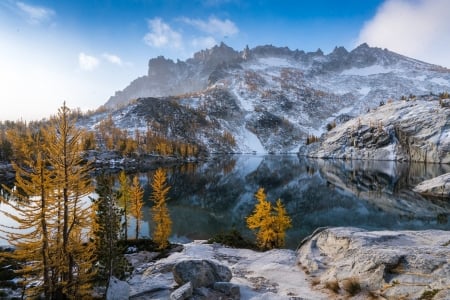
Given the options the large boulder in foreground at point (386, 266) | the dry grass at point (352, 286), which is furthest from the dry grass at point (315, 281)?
the dry grass at point (352, 286)

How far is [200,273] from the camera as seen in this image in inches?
706

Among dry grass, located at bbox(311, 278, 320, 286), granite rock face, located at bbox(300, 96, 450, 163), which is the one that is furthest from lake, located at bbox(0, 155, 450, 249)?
granite rock face, located at bbox(300, 96, 450, 163)

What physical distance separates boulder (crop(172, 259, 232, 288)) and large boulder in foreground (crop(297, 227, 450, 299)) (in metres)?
6.73

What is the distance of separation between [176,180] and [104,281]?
8797 centimetres

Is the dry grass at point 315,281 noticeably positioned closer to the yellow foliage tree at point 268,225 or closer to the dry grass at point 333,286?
the dry grass at point 333,286

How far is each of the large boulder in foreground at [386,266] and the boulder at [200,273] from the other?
673cm

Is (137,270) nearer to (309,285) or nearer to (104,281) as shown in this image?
(104,281)

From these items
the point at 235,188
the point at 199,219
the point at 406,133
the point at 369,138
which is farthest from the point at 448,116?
the point at 199,219

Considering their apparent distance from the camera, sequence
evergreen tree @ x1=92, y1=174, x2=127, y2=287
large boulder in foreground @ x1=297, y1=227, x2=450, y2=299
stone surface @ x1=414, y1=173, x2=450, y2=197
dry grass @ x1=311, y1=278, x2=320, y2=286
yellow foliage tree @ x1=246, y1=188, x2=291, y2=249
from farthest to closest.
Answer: stone surface @ x1=414, y1=173, x2=450, y2=197, yellow foliage tree @ x1=246, y1=188, x2=291, y2=249, evergreen tree @ x1=92, y1=174, x2=127, y2=287, dry grass @ x1=311, y1=278, x2=320, y2=286, large boulder in foreground @ x1=297, y1=227, x2=450, y2=299

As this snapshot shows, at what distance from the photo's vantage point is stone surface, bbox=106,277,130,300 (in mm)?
16744

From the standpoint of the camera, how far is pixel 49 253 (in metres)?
16.5

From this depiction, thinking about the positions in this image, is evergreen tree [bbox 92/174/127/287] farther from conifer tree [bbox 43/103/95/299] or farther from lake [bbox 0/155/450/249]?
lake [bbox 0/155/450/249]

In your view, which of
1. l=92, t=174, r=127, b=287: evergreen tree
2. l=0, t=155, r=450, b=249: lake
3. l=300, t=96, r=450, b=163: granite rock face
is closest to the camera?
l=92, t=174, r=127, b=287: evergreen tree

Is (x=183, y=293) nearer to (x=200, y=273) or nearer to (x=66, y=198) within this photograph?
(x=200, y=273)
